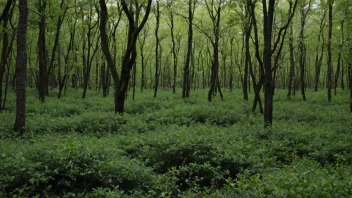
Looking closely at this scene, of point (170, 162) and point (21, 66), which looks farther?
point (21, 66)

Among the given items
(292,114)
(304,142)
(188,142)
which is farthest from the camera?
(292,114)

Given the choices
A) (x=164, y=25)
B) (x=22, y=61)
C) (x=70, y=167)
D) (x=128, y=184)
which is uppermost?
(x=164, y=25)

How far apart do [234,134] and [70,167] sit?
19.8ft

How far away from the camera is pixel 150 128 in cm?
1187

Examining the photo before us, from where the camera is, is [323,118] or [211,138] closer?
[211,138]

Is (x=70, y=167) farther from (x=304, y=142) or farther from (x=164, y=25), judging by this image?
(x=164, y=25)

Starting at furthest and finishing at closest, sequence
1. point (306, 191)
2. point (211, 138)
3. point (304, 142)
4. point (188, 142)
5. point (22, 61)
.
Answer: point (22, 61)
point (304, 142)
point (211, 138)
point (188, 142)
point (306, 191)

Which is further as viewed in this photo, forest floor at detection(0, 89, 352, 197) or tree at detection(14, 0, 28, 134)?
tree at detection(14, 0, 28, 134)

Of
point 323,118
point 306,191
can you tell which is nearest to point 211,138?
point 306,191

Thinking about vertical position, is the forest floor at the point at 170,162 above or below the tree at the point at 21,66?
below

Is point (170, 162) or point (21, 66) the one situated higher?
point (21, 66)

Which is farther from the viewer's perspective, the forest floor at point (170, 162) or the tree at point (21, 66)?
the tree at point (21, 66)

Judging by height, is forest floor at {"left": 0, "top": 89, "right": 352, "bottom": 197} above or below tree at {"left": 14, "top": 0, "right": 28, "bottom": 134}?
below

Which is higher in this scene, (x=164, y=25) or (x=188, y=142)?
(x=164, y=25)
